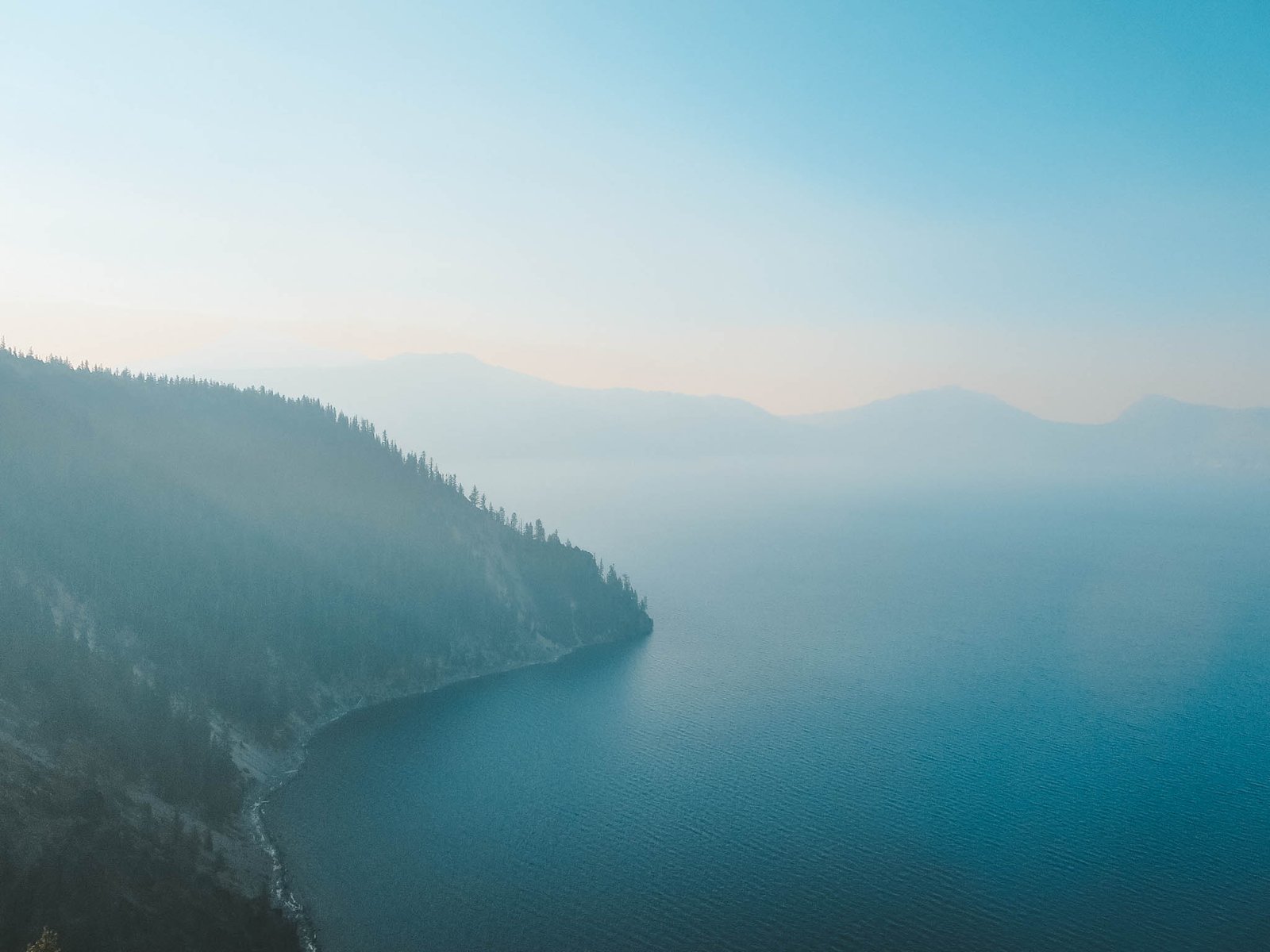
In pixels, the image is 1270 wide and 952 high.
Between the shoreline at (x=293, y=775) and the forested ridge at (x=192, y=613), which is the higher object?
the forested ridge at (x=192, y=613)

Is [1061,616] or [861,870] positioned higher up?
[1061,616]

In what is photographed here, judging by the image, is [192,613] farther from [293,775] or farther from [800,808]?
[800,808]

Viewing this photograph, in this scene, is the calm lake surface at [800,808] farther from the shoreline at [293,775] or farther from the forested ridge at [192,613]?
the forested ridge at [192,613]

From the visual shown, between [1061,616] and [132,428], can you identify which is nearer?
[132,428]

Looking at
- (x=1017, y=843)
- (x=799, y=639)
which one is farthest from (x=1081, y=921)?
(x=799, y=639)

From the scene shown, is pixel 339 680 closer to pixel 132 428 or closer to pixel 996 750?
pixel 132 428

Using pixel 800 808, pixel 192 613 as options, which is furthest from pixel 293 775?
pixel 800 808

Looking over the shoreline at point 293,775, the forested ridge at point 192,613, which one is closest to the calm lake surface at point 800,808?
the shoreline at point 293,775
